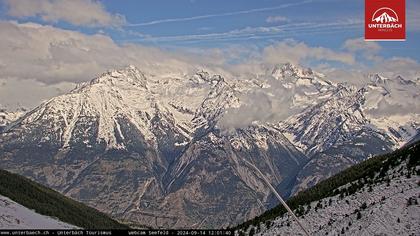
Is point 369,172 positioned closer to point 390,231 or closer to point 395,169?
point 395,169

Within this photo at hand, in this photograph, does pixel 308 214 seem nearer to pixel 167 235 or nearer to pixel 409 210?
pixel 409 210

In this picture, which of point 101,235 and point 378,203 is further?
point 378,203

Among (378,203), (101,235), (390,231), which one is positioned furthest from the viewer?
(378,203)

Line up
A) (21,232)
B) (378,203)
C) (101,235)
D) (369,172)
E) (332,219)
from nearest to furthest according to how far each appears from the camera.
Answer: (101,235) < (21,232) < (378,203) < (332,219) < (369,172)

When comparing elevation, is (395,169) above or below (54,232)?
below

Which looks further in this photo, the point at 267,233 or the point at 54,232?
the point at 267,233

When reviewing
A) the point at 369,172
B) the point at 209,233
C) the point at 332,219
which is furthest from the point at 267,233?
the point at 209,233

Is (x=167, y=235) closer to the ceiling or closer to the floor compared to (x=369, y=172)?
closer to the ceiling

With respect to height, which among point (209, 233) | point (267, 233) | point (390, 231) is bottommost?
point (267, 233)

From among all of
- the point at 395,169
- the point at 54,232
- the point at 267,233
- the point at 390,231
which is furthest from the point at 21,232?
the point at 395,169
